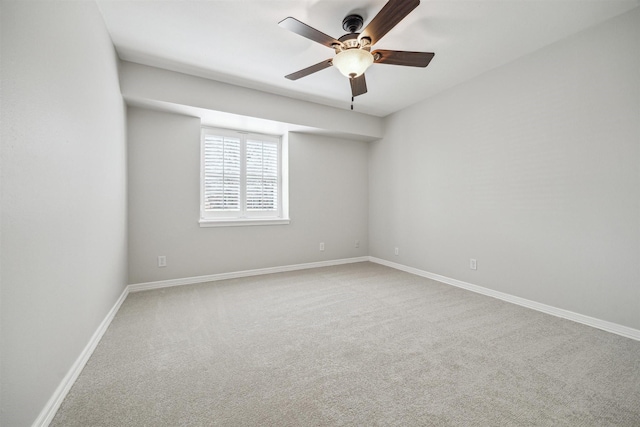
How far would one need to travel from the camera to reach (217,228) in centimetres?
368

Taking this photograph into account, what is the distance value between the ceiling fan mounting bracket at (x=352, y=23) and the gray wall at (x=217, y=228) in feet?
7.04

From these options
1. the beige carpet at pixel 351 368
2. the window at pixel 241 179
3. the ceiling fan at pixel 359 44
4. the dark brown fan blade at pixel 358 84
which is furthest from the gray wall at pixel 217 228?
the ceiling fan at pixel 359 44

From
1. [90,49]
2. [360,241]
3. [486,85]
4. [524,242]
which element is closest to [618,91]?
[486,85]

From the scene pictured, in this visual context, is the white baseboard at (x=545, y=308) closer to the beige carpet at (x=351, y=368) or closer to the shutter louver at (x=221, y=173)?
the beige carpet at (x=351, y=368)

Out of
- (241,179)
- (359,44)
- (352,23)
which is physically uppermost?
(352,23)

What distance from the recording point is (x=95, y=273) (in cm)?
195

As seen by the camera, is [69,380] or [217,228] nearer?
[69,380]

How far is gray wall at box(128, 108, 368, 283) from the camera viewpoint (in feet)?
10.6

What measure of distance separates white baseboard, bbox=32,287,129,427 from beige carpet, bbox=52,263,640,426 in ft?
0.11

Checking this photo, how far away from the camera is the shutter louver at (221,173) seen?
12.4ft

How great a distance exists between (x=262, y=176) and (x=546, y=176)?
3.47 meters

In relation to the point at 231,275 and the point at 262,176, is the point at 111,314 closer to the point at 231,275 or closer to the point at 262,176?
the point at 231,275

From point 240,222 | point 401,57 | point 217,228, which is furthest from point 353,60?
point 217,228

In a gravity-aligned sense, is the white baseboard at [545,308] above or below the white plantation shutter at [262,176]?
below
